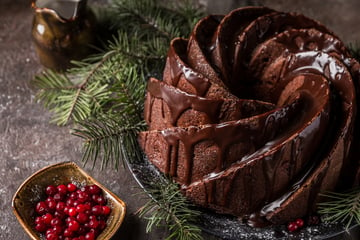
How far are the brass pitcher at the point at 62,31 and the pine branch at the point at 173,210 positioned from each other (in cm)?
113

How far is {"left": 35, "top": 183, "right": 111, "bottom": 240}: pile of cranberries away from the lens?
2.45 metres

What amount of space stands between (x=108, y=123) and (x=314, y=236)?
41.4 inches

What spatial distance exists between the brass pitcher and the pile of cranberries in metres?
0.92

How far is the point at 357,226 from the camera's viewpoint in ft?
8.19

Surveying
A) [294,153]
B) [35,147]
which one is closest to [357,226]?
[294,153]

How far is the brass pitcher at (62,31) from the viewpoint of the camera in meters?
3.16

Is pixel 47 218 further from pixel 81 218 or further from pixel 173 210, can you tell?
pixel 173 210

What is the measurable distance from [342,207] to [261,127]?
20.9 inches

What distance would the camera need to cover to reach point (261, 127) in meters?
2.31

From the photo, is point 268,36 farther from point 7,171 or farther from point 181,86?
point 7,171

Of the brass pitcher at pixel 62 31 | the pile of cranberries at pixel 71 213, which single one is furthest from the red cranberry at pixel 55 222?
the brass pitcher at pixel 62 31

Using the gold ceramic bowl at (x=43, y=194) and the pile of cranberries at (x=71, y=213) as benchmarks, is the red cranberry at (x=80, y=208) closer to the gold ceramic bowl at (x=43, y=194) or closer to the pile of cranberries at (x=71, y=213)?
the pile of cranberries at (x=71, y=213)

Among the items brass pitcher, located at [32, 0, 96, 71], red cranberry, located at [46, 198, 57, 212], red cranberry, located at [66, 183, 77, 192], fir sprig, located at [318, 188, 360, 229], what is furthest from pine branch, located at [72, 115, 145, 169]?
fir sprig, located at [318, 188, 360, 229]

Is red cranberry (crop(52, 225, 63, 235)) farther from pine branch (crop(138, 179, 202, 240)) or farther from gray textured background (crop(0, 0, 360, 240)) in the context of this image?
pine branch (crop(138, 179, 202, 240))
